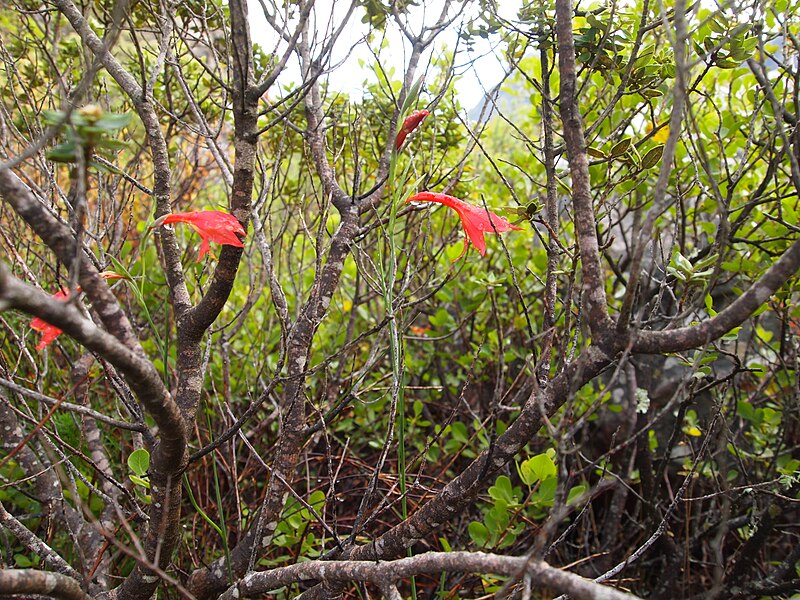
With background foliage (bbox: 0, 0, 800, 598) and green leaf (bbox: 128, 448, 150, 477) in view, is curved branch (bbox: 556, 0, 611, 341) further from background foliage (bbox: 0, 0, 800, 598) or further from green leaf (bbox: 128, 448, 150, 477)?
green leaf (bbox: 128, 448, 150, 477)

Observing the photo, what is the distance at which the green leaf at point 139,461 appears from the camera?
1.28 m

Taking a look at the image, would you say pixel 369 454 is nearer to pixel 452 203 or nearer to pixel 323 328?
pixel 323 328

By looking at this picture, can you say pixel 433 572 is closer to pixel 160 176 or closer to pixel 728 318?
pixel 728 318

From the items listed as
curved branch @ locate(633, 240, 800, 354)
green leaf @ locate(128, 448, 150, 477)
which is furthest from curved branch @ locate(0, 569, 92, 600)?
curved branch @ locate(633, 240, 800, 354)

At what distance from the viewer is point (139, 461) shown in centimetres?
129

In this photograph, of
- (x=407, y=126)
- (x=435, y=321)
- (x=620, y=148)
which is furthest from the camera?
(x=435, y=321)

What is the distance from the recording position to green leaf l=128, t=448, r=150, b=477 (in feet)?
4.18

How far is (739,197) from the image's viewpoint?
210cm

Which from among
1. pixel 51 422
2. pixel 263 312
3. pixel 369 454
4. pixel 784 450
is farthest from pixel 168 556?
pixel 784 450

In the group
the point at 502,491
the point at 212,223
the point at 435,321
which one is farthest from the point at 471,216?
the point at 435,321

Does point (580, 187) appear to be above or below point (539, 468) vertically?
above

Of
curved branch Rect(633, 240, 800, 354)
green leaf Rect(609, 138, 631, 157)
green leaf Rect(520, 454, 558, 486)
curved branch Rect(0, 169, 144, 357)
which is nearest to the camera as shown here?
curved branch Rect(0, 169, 144, 357)

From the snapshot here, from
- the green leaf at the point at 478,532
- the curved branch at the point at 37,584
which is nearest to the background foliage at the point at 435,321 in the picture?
the green leaf at the point at 478,532

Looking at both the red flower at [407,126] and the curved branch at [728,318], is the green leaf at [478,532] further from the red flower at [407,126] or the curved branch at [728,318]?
the red flower at [407,126]
